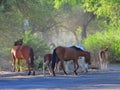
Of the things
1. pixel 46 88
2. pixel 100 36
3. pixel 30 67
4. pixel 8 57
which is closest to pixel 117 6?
pixel 100 36

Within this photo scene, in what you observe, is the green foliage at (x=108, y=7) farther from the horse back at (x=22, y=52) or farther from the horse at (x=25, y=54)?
the horse back at (x=22, y=52)

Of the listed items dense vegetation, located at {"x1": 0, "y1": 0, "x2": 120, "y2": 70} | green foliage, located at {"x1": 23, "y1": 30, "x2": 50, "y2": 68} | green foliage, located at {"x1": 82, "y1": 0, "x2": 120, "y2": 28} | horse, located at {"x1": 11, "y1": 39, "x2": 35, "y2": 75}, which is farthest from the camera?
green foliage, located at {"x1": 82, "y1": 0, "x2": 120, "y2": 28}

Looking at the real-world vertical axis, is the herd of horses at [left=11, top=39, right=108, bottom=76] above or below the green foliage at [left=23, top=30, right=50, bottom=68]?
below

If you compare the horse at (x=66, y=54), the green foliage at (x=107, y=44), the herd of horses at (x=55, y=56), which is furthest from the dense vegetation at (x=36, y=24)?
the horse at (x=66, y=54)

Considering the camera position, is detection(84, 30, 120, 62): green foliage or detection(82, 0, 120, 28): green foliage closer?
detection(82, 0, 120, 28): green foliage

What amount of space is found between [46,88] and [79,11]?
4700cm

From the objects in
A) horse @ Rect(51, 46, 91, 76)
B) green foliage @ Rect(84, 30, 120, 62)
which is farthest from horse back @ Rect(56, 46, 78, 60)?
green foliage @ Rect(84, 30, 120, 62)

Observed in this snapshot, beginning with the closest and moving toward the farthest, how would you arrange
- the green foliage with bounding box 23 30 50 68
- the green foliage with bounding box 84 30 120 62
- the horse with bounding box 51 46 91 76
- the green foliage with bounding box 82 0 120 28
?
the horse with bounding box 51 46 91 76 → the green foliage with bounding box 23 30 50 68 → the green foliage with bounding box 82 0 120 28 → the green foliage with bounding box 84 30 120 62

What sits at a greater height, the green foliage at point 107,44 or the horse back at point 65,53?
the green foliage at point 107,44

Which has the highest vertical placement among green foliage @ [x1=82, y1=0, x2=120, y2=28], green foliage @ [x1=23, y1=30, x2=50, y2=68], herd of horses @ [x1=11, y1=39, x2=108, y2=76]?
green foliage @ [x1=82, y1=0, x2=120, y2=28]

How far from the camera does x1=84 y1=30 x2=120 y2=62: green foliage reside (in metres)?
37.2

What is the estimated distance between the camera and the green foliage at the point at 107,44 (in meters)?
37.2

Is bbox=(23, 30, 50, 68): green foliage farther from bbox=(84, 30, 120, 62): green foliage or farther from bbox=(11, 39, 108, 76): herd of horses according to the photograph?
bbox=(84, 30, 120, 62): green foliage

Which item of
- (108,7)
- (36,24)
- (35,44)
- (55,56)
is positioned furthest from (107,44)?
(55,56)
